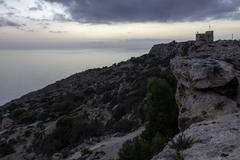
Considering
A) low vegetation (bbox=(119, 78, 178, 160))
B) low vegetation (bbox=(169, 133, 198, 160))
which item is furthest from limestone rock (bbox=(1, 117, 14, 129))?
low vegetation (bbox=(169, 133, 198, 160))

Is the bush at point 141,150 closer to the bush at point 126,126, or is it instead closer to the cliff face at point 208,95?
the cliff face at point 208,95

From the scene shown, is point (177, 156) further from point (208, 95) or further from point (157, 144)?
point (208, 95)

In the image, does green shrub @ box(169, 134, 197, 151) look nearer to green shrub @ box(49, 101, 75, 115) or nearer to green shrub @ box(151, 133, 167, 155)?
green shrub @ box(151, 133, 167, 155)

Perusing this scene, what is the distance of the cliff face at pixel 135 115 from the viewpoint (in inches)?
590

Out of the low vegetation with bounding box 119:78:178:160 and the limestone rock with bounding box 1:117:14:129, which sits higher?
the low vegetation with bounding box 119:78:178:160

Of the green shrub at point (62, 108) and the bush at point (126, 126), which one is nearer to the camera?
the bush at point (126, 126)

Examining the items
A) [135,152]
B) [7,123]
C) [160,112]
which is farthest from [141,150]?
[7,123]

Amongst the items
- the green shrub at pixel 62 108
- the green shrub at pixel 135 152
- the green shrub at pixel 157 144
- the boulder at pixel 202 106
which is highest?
the boulder at pixel 202 106

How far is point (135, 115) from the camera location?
35062 mm

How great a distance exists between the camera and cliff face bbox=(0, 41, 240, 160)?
15.0 m

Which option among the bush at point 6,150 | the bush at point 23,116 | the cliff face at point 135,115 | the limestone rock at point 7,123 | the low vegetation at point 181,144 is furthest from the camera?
the limestone rock at point 7,123

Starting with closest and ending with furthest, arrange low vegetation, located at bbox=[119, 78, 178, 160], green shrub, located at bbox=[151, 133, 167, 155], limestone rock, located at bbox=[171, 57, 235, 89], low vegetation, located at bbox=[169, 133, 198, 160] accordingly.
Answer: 1. low vegetation, located at bbox=[169, 133, 198, 160]
2. green shrub, located at bbox=[151, 133, 167, 155]
3. limestone rock, located at bbox=[171, 57, 235, 89]
4. low vegetation, located at bbox=[119, 78, 178, 160]

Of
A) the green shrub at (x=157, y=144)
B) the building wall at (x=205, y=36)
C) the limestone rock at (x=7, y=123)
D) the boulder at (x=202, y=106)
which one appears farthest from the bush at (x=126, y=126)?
the building wall at (x=205, y=36)

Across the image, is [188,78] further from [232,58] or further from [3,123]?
[3,123]
